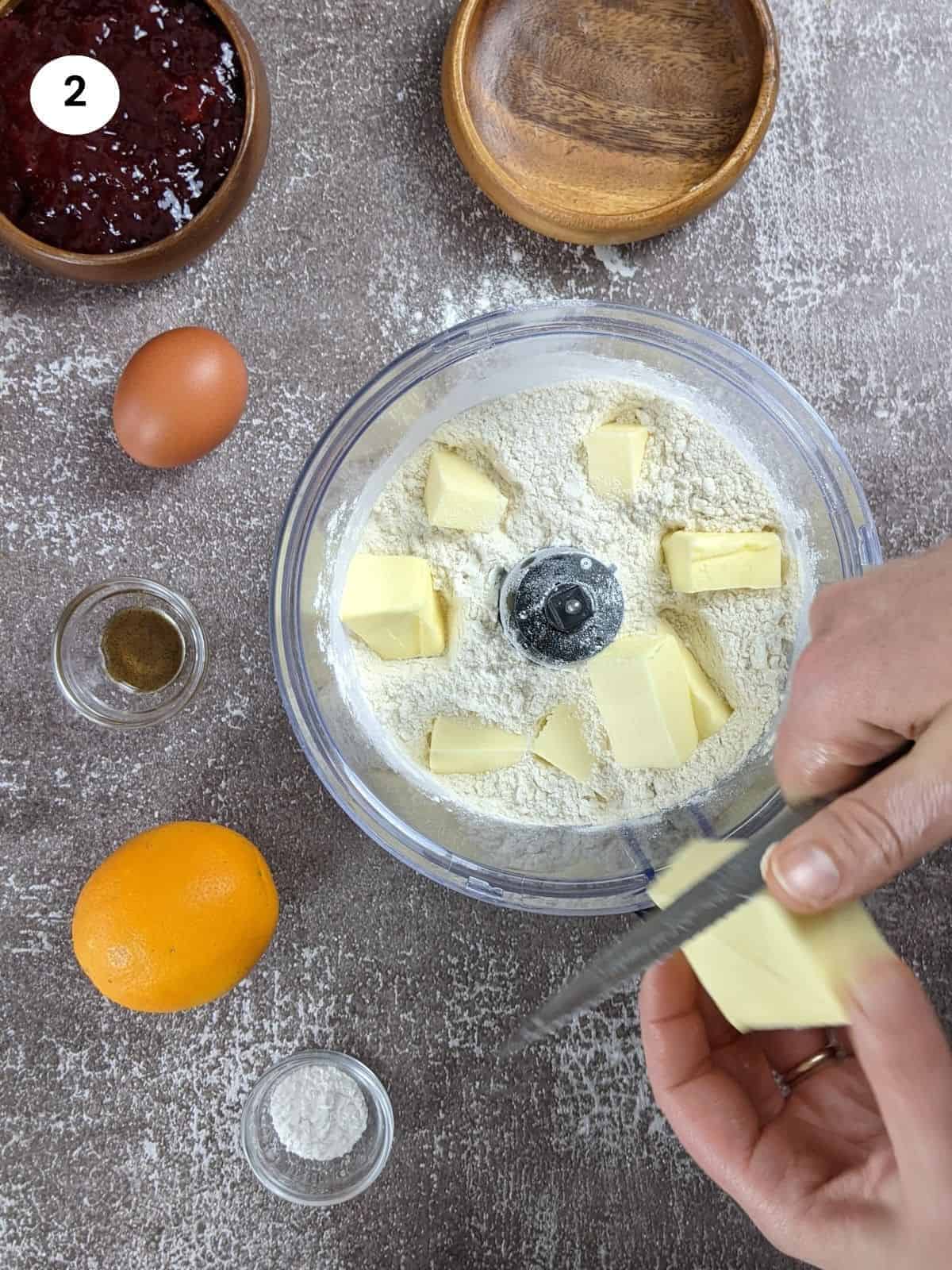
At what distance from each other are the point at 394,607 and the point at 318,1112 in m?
0.61

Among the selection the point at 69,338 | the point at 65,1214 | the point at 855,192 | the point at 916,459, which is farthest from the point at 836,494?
the point at 65,1214

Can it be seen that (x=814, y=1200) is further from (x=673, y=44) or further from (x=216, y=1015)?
(x=673, y=44)

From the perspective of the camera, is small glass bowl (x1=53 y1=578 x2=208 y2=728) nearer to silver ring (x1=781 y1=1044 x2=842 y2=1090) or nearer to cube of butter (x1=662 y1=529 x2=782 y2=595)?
cube of butter (x1=662 y1=529 x2=782 y2=595)

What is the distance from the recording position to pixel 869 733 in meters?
0.91

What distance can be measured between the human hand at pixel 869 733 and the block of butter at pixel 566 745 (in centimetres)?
23

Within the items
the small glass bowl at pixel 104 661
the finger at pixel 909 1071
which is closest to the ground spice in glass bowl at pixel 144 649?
the small glass bowl at pixel 104 661

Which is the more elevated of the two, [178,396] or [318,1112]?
[178,396]

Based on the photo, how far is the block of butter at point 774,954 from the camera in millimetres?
843

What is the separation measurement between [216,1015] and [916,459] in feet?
3.57

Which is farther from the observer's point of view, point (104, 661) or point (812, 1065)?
point (104, 661)

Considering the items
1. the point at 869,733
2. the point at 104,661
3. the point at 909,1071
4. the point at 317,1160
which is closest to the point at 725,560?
the point at 869,733

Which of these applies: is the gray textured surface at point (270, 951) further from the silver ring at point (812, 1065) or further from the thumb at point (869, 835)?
the thumb at point (869, 835)

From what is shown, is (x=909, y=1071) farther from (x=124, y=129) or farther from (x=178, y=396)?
(x=124, y=129)

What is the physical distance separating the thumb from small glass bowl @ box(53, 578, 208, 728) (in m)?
0.72
